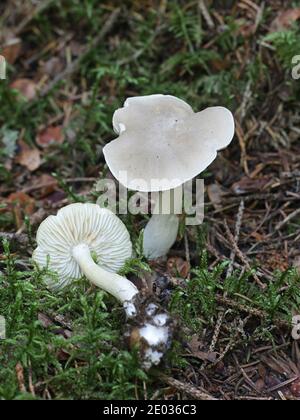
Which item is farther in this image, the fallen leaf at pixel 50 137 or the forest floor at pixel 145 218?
the fallen leaf at pixel 50 137

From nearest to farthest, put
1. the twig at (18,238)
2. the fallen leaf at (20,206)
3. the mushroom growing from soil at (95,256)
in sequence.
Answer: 1. the mushroom growing from soil at (95,256)
2. the twig at (18,238)
3. the fallen leaf at (20,206)

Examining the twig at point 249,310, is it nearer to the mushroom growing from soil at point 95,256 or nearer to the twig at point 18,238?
the mushroom growing from soil at point 95,256

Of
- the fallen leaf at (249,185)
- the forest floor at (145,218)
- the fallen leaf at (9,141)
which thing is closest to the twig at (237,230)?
the forest floor at (145,218)

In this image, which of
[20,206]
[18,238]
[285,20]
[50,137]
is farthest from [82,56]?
[18,238]

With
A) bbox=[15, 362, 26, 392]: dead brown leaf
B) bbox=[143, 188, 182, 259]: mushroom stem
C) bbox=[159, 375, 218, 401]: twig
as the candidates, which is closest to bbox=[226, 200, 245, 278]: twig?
bbox=[143, 188, 182, 259]: mushroom stem

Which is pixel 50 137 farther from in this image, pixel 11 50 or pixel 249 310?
pixel 249 310

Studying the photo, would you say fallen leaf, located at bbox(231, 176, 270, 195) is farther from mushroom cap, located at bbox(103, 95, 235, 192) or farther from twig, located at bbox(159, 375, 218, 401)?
twig, located at bbox(159, 375, 218, 401)
